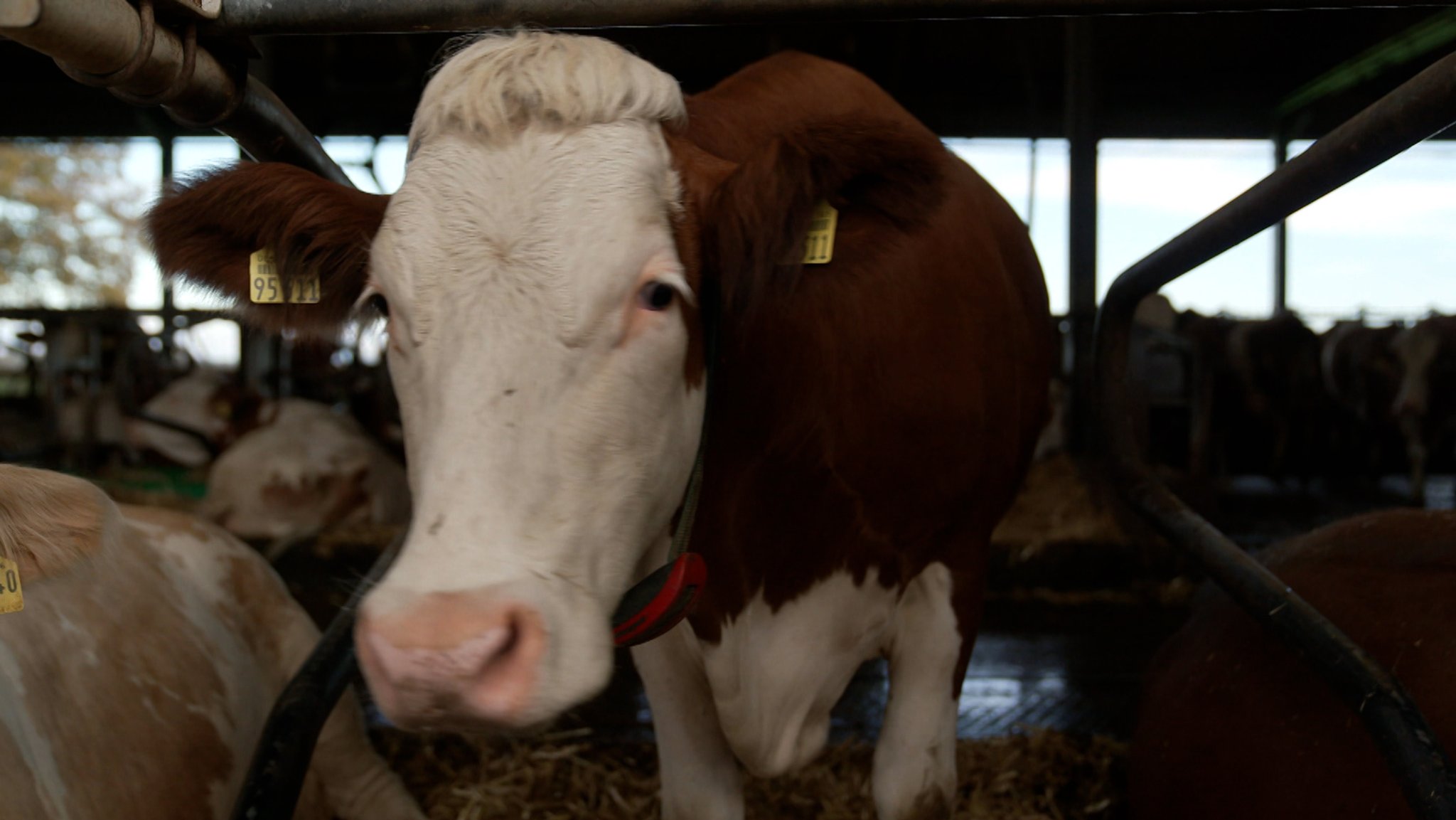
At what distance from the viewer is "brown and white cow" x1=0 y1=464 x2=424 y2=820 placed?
1.46 meters

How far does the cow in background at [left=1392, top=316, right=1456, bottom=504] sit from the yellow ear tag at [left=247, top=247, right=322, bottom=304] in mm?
11320

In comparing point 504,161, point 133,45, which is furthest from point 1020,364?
point 133,45

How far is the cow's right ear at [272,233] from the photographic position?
140 cm

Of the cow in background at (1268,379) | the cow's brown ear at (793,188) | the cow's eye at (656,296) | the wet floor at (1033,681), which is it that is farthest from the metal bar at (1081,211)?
the cow's eye at (656,296)

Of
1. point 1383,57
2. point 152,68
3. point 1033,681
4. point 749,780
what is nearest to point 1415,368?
point 1383,57

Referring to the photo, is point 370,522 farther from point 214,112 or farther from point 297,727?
point 214,112

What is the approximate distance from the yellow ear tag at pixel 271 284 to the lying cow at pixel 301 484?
4203mm

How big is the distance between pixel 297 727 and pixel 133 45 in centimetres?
119

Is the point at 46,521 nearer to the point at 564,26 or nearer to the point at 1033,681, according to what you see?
the point at 564,26

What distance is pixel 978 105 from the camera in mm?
12789

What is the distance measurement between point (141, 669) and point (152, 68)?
1189 millimetres

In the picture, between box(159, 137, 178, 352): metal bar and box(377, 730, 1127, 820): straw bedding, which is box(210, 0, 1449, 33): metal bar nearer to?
box(159, 137, 178, 352): metal bar

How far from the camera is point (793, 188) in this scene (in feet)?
4.21

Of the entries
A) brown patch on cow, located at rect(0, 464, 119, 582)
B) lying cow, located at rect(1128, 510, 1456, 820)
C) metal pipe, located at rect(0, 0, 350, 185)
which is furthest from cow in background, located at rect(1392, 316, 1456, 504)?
brown patch on cow, located at rect(0, 464, 119, 582)
